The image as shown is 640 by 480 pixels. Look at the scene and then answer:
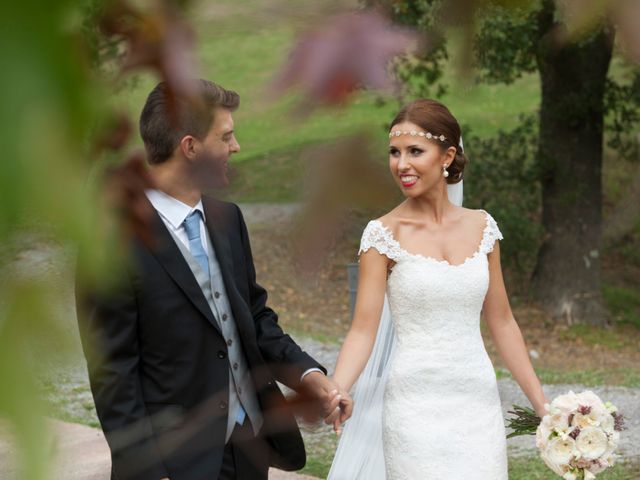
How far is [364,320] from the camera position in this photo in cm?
410

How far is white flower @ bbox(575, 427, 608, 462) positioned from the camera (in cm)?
371

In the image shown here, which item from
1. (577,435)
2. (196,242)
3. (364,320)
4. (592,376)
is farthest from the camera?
(592,376)

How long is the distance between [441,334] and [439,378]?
18 centimetres

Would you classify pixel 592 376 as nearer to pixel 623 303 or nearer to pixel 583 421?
pixel 623 303

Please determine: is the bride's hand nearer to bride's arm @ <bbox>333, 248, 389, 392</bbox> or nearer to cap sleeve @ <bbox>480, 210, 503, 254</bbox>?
bride's arm @ <bbox>333, 248, 389, 392</bbox>

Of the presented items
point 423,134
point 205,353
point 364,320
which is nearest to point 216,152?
point 205,353

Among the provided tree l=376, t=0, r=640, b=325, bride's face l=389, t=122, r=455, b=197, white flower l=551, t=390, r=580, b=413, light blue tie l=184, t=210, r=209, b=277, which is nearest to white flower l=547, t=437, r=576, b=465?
white flower l=551, t=390, r=580, b=413

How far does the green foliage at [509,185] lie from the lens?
13891 mm

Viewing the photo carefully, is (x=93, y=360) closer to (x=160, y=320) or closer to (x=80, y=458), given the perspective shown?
(x=80, y=458)

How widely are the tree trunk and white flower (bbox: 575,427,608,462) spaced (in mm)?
8772

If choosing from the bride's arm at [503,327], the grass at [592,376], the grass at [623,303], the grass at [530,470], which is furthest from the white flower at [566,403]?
the grass at [623,303]

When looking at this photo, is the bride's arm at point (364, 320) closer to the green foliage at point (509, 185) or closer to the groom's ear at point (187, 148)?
the groom's ear at point (187, 148)

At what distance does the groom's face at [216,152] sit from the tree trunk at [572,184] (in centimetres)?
1178

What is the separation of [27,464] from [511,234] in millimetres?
13843
